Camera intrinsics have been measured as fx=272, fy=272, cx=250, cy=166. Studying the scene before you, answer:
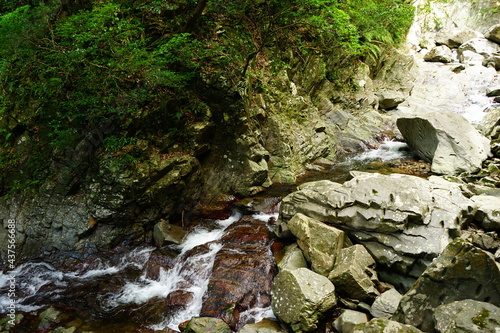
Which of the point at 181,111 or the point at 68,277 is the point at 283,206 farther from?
the point at 68,277

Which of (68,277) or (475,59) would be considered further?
(475,59)

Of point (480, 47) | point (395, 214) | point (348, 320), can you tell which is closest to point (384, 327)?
point (348, 320)

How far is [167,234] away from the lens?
24.2 feet

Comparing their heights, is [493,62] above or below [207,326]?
above

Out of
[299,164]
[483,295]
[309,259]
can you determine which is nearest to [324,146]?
[299,164]

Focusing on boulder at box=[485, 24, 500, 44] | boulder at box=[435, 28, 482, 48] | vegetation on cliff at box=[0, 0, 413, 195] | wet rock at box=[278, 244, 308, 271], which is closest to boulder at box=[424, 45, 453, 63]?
boulder at box=[435, 28, 482, 48]

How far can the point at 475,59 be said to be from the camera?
74.6 feet

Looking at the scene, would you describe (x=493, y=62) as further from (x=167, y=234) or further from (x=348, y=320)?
(x=167, y=234)

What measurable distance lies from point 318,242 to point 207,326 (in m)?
2.70

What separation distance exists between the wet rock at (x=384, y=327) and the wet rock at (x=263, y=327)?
1580mm

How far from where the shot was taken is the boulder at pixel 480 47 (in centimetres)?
2355

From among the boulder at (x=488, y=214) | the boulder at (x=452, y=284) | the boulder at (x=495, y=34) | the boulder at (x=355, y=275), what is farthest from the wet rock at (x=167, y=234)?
the boulder at (x=495, y=34)

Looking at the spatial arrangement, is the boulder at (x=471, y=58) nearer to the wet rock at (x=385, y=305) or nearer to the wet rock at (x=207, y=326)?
the wet rock at (x=385, y=305)

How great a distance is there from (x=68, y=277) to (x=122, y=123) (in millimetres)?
4123
